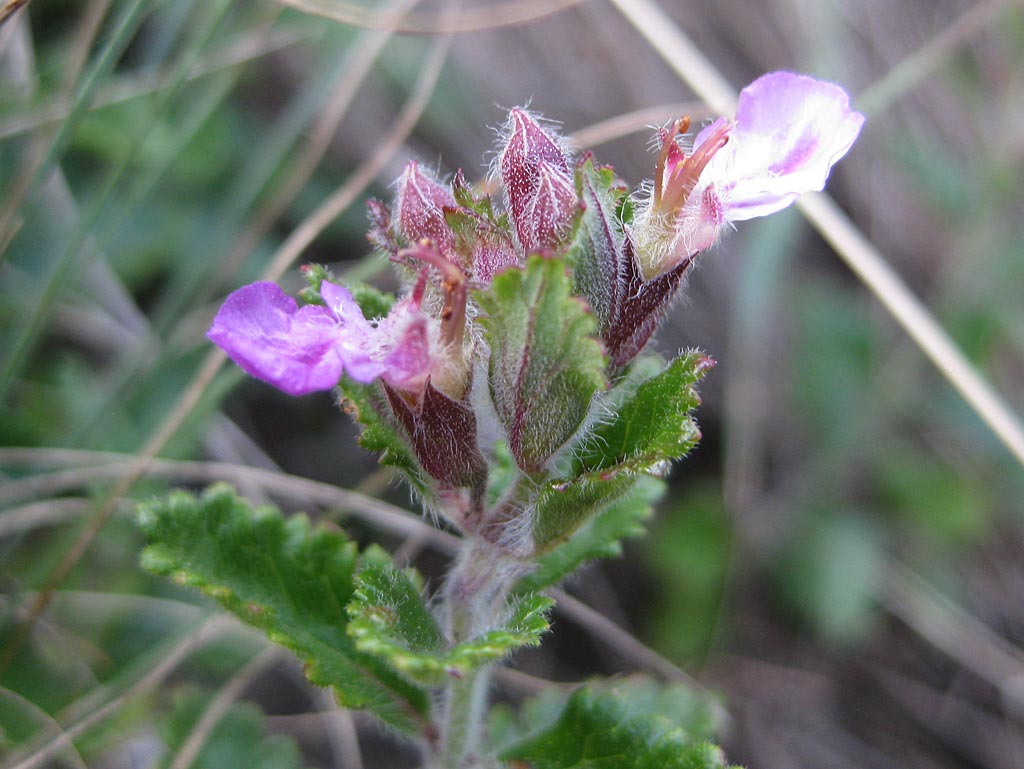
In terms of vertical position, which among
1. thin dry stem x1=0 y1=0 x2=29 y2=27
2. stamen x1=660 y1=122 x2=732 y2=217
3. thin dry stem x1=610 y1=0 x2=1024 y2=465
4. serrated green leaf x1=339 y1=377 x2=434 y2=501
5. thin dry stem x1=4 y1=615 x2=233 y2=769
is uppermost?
thin dry stem x1=610 y1=0 x2=1024 y2=465

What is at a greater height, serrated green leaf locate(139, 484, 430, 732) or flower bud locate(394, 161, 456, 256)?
flower bud locate(394, 161, 456, 256)

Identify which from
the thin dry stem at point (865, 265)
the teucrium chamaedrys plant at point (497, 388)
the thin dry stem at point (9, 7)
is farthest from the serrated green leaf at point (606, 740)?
the thin dry stem at point (9, 7)

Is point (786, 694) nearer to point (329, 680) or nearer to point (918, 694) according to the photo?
point (918, 694)

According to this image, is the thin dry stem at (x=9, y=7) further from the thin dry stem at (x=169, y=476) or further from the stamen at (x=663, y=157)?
the stamen at (x=663, y=157)

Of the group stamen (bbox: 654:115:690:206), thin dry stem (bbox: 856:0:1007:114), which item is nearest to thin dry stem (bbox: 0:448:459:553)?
stamen (bbox: 654:115:690:206)

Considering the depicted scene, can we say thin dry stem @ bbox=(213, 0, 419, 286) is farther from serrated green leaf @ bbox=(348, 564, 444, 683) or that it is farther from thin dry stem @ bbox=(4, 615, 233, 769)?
serrated green leaf @ bbox=(348, 564, 444, 683)

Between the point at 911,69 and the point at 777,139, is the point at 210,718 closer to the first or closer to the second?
the point at 777,139

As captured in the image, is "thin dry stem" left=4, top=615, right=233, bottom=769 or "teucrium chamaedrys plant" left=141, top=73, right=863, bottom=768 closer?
"teucrium chamaedrys plant" left=141, top=73, right=863, bottom=768
